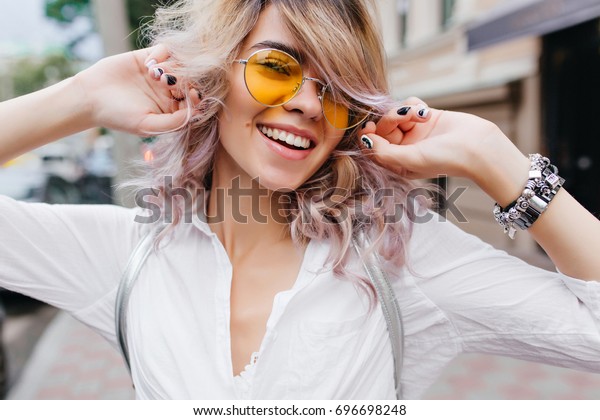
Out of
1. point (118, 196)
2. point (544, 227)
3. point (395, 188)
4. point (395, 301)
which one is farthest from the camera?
point (118, 196)

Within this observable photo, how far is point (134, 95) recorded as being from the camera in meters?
1.41

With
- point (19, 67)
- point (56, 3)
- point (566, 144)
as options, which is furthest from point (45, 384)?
point (19, 67)

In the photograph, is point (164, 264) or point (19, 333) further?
point (19, 333)

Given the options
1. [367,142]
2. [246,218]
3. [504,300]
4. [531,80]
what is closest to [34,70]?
[531,80]

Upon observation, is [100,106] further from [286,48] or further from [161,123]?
[286,48]

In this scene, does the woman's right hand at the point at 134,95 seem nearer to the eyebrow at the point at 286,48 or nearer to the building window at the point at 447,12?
the eyebrow at the point at 286,48

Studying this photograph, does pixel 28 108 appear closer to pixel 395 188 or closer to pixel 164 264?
pixel 164 264

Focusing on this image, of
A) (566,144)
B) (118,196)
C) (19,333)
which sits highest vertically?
(118,196)

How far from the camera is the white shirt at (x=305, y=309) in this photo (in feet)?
4.06

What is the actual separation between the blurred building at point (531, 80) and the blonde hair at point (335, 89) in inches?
152

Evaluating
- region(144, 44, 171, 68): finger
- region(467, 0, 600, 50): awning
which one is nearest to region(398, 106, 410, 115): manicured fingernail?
region(144, 44, 171, 68): finger

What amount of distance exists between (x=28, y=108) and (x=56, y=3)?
3.25 metres

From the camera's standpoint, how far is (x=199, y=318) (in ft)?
4.50

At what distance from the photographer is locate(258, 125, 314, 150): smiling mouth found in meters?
1.33
